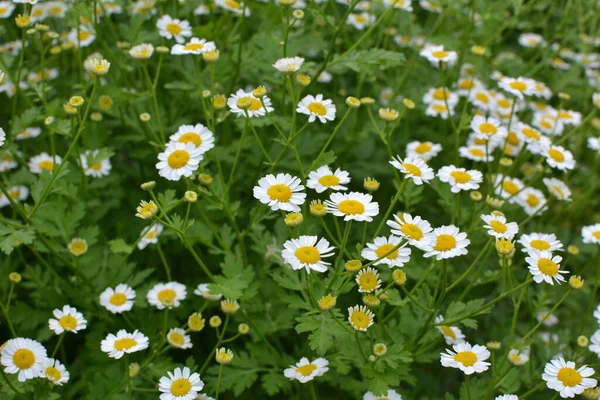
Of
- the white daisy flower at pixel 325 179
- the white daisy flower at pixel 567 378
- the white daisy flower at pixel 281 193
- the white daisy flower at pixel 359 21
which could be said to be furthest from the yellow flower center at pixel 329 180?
the white daisy flower at pixel 359 21

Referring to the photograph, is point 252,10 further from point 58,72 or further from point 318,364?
point 318,364

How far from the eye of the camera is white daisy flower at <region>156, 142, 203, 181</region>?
2.36 m

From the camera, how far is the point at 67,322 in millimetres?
2447

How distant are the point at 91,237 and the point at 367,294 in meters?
1.35

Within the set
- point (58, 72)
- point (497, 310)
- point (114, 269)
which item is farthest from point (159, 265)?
point (497, 310)

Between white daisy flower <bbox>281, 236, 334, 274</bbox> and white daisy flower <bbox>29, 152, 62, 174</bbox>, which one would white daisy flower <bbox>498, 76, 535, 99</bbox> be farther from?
white daisy flower <bbox>29, 152, 62, 174</bbox>

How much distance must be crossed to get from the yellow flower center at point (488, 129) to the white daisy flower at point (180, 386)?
1786 mm

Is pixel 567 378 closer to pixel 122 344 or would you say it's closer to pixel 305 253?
pixel 305 253

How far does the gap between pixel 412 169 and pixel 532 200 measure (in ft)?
4.32

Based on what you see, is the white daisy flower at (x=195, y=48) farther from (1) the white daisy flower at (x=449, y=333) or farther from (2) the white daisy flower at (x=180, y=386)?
(1) the white daisy flower at (x=449, y=333)

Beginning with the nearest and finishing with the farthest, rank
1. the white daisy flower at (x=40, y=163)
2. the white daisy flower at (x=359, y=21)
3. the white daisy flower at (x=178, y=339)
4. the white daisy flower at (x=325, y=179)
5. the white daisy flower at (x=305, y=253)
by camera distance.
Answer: the white daisy flower at (x=305, y=253)
the white daisy flower at (x=325, y=179)
the white daisy flower at (x=178, y=339)
the white daisy flower at (x=40, y=163)
the white daisy flower at (x=359, y=21)

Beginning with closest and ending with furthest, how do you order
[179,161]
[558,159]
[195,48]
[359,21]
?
[179,161]
[195,48]
[558,159]
[359,21]

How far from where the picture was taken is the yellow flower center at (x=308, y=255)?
2053 mm

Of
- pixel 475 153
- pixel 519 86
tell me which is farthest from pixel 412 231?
pixel 519 86
